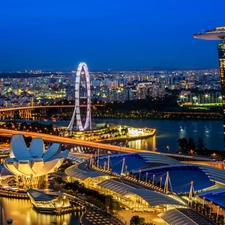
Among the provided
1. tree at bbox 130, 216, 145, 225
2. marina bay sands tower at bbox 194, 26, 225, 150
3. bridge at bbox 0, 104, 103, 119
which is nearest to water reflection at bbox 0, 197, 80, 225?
tree at bbox 130, 216, 145, 225

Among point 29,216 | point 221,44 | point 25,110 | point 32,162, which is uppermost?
point 221,44

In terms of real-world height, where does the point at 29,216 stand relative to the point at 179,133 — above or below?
below

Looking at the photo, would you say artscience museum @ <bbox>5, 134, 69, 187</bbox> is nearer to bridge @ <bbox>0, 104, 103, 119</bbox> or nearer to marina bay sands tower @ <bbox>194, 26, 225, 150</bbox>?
marina bay sands tower @ <bbox>194, 26, 225, 150</bbox>

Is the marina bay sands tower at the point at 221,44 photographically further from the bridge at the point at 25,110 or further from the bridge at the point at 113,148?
the bridge at the point at 25,110

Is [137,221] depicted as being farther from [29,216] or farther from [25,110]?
[25,110]

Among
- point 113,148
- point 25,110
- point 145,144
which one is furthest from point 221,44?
point 25,110

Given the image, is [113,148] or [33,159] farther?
[113,148]
